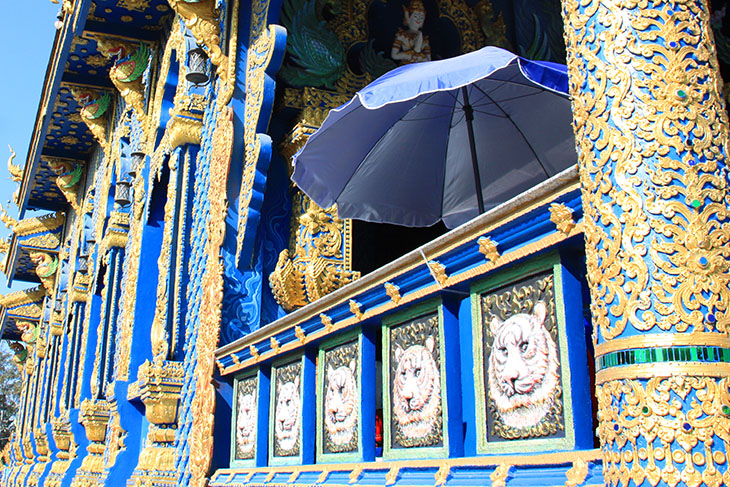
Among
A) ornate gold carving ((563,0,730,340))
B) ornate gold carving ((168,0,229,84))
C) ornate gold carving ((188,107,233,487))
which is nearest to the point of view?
ornate gold carving ((563,0,730,340))

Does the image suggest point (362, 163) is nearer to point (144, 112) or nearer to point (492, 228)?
point (492, 228)

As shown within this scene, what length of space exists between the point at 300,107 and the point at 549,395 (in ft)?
13.0

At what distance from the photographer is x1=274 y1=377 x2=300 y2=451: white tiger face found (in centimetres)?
468

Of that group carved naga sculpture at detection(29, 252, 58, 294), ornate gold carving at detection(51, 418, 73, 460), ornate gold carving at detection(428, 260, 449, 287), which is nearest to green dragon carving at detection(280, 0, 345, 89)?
ornate gold carving at detection(428, 260, 449, 287)

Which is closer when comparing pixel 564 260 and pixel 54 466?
pixel 564 260

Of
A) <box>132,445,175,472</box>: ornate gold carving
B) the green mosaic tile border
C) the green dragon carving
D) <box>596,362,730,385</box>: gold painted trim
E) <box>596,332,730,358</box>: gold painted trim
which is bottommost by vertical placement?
<box>132,445,175,472</box>: ornate gold carving

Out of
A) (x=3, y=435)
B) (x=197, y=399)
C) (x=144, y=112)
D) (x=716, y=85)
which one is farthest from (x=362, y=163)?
(x=3, y=435)

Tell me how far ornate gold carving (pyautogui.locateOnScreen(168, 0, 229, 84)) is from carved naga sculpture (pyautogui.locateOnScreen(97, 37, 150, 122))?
3.78 meters

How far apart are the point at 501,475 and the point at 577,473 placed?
0.35 m

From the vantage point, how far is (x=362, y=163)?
5.76 m

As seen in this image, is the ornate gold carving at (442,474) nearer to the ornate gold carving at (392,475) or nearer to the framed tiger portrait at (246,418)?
the ornate gold carving at (392,475)

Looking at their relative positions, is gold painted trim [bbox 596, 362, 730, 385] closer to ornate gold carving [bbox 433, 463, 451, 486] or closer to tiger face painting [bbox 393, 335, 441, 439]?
ornate gold carving [bbox 433, 463, 451, 486]

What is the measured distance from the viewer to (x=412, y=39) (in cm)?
665

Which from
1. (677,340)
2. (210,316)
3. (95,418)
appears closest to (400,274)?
(677,340)
